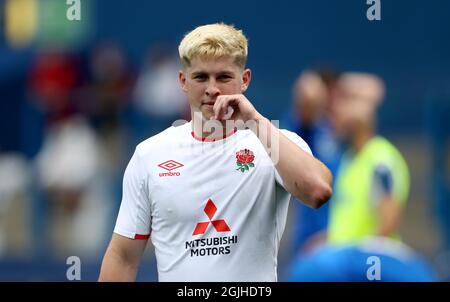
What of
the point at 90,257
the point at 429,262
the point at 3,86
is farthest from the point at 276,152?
the point at 3,86

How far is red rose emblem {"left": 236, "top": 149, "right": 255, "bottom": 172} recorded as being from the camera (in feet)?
16.0

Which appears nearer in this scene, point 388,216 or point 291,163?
point 291,163

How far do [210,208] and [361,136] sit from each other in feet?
15.2

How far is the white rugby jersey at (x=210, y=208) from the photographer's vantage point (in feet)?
15.8

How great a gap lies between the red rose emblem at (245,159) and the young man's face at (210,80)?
8.9 inches

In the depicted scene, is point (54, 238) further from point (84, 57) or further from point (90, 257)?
point (84, 57)

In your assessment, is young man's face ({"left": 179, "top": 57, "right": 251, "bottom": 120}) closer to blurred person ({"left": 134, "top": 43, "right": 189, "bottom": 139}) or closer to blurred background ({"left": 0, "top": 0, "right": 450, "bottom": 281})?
blurred background ({"left": 0, "top": 0, "right": 450, "bottom": 281})

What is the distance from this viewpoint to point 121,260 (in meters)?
4.99

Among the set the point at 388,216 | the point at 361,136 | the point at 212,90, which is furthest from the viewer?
the point at 361,136

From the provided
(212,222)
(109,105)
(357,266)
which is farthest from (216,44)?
(109,105)

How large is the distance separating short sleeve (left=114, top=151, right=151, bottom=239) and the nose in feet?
1.62

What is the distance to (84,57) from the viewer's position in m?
15.3

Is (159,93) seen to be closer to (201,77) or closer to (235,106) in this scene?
(201,77)
